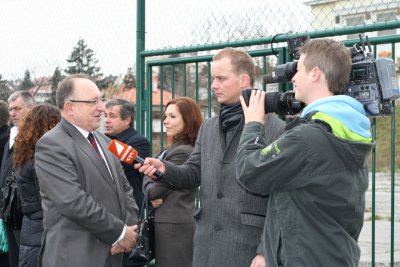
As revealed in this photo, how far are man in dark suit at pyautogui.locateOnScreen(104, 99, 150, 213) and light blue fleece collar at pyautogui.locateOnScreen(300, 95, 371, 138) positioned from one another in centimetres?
241

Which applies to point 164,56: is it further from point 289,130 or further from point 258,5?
point 289,130

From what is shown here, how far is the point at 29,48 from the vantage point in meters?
6.44

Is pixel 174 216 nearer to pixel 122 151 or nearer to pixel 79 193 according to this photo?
pixel 122 151

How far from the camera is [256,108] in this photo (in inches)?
109

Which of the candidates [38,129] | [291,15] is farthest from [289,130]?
[38,129]

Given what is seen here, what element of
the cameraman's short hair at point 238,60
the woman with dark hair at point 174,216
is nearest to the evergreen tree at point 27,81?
the woman with dark hair at point 174,216

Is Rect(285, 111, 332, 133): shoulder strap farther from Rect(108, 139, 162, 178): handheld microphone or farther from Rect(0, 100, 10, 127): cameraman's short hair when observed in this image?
Rect(0, 100, 10, 127): cameraman's short hair

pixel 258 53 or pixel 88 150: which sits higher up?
pixel 258 53

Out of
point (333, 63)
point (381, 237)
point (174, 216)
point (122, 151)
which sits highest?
point (333, 63)

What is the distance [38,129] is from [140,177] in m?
1.02

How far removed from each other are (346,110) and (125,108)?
9.76 feet

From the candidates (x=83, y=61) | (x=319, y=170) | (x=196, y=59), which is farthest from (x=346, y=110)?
(x=83, y=61)

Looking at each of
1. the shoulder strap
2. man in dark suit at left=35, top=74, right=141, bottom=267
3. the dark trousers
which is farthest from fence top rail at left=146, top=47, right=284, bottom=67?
the dark trousers

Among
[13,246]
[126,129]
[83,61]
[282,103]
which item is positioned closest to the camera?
[282,103]
